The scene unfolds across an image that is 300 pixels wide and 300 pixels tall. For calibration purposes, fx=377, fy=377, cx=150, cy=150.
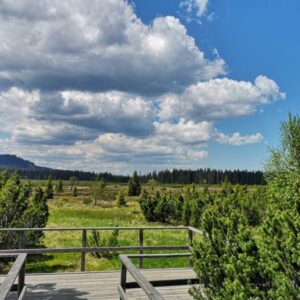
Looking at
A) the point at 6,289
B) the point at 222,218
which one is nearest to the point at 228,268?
the point at 222,218

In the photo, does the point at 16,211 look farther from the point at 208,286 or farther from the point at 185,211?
the point at 185,211

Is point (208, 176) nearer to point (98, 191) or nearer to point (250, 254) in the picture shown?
point (98, 191)

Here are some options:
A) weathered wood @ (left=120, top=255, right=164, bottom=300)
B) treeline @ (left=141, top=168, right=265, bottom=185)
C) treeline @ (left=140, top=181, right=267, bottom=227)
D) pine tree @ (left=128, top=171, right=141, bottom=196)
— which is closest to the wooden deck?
weathered wood @ (left=120, top=255, right=164, bottom=300)

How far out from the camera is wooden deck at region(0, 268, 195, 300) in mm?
7021

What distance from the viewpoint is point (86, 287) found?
756 cm

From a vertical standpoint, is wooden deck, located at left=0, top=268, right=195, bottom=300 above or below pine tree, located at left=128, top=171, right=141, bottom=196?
below

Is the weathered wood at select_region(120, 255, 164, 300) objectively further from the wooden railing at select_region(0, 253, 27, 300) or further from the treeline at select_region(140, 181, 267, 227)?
the treeline at select_region(140, 181, 267, 227)

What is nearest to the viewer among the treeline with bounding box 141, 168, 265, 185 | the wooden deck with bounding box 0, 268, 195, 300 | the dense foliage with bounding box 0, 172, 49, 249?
the wooden deck with bounding box 0, 268, 195, 300

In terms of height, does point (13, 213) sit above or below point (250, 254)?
below

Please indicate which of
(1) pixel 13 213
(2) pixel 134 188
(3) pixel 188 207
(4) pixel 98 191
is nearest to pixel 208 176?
(2) pixel 134 188

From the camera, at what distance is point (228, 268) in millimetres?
4184

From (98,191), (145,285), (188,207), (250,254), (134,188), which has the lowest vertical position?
(188,207)

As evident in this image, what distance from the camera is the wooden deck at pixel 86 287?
23.0ft

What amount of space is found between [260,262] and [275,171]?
29339 millimetres
